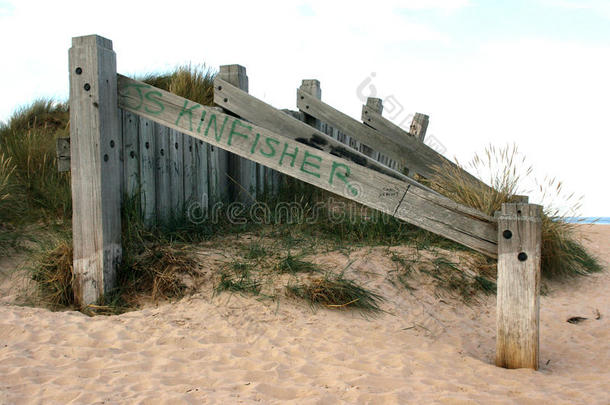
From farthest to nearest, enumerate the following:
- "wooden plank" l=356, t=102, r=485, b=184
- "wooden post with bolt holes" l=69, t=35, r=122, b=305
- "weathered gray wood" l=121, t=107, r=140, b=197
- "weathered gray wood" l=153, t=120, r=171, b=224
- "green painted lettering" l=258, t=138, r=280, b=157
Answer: "wooden plank" l=356, t=102, r=485, b=184 < "weathered gray wood" l=153, t=120, r=171, b=224 < "weathered gray wood" l=121, t=107, r=140, b=197 < "wooden post with bolt holes" l=69, t=35, r=122, b=305 < "green painted lettering" l=258, t=138, r=280, b=157

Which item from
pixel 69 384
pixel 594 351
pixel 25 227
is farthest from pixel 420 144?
pixel 69 384

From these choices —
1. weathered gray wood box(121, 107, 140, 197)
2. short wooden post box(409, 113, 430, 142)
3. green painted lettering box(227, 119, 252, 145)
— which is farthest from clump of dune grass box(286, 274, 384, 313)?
short wooden post box(409, 113, 430, 142)

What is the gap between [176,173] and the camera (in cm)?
534

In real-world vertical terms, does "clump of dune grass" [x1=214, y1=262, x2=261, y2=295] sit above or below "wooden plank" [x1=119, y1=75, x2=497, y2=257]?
below

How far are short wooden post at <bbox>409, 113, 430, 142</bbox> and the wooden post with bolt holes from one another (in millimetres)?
5175

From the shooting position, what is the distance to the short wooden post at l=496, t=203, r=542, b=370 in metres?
3.26

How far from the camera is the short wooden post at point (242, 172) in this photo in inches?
235

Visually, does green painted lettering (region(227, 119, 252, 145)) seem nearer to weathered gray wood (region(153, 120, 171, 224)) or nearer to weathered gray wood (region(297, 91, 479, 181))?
weathered gray wood (region(153, 120, 171, 224))

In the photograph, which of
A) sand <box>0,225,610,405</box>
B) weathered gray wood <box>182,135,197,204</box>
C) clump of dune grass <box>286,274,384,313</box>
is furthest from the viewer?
weathered gray wood <box>182,135,197,204</box>

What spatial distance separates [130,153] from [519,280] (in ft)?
11.0

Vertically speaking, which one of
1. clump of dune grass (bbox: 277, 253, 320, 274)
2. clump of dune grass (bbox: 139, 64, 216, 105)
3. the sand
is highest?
clump of dune grass (bbox: 139, 64, 216, 105)

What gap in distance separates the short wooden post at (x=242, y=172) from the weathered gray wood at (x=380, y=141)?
4.36 feet

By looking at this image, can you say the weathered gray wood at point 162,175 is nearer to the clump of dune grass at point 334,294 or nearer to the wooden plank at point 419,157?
the clump of dune grass at point 334,294

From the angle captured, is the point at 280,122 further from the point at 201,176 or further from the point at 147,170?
the point at 201,176
